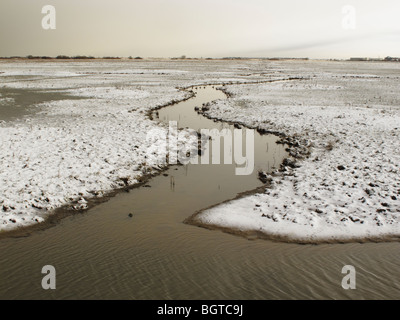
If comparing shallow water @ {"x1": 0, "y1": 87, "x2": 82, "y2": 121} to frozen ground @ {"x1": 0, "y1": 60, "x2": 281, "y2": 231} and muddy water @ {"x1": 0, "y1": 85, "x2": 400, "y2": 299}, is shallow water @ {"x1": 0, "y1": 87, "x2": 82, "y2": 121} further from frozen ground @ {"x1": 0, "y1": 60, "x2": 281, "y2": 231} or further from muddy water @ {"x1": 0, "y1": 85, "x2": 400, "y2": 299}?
muddy water @ {"x1": 0, "y1": 85, "x2": 400, "y2": 299}

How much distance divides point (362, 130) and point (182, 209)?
14123mm

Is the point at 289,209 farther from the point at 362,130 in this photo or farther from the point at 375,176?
the point at 362,130

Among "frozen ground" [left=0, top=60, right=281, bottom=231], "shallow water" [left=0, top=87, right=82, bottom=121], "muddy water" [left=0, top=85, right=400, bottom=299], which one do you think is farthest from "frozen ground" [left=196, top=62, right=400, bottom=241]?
"shallow water" [left=0, top=87, right=82, bottom=121]

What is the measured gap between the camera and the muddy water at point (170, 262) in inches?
256

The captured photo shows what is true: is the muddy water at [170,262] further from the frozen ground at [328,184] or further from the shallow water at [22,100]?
the shallow water at [22,100]

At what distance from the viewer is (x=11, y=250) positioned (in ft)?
26.1

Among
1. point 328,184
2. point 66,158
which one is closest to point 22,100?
point 66,158

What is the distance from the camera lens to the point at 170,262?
7457mm

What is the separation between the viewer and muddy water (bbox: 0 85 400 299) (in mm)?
6492

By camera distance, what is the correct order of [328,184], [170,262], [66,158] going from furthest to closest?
1. [66,158]
2. [328,184]
3. [170,262]

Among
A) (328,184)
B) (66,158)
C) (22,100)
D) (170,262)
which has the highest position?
(22,100)

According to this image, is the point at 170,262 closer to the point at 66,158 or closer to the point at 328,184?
the point at 328,184

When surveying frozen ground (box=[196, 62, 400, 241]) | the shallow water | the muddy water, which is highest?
the shallow water
